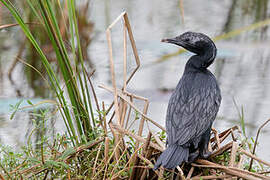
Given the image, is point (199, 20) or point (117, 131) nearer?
point (117, 131)

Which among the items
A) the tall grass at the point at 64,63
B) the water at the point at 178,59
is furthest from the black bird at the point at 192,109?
the water at the point at 178,59

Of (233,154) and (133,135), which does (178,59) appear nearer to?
(133,135)

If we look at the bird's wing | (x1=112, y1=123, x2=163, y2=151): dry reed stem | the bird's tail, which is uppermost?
the bird's wing

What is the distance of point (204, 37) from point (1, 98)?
199 centimetres

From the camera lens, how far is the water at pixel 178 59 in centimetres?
348

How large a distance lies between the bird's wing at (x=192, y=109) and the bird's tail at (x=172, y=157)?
0.11 feet

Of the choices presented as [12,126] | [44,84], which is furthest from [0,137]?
[44,84]

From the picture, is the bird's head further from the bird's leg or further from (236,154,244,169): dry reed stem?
(236,154,244,169): dry reed stem

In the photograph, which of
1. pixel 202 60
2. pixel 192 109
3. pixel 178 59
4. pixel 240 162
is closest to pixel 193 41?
pixel 202 60

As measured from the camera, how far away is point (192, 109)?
2115mm

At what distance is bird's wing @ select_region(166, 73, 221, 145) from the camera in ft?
6.75

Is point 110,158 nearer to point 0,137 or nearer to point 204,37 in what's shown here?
point 204,37

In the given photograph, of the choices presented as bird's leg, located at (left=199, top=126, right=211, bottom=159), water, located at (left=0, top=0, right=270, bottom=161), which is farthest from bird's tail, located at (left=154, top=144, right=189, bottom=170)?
water, located at (left=0, top=0, right=270, bottom=161)

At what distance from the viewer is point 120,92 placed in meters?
2.52
